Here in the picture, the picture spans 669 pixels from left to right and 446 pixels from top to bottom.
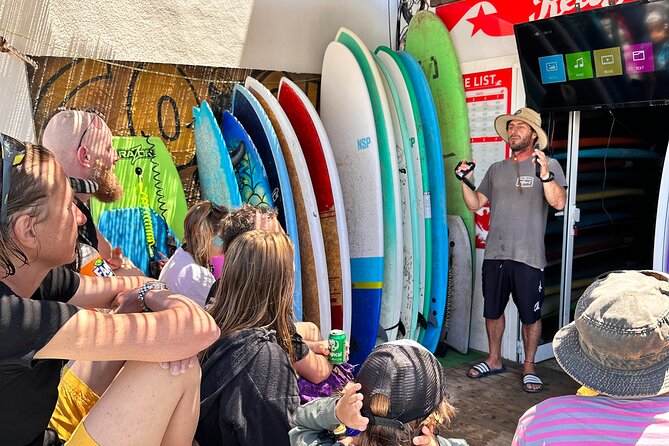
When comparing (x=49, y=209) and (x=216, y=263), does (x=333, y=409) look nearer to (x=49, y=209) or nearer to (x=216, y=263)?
(x=49, y=209)

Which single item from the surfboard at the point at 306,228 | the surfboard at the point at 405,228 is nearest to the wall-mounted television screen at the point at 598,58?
the surfboard at the point at 405,228

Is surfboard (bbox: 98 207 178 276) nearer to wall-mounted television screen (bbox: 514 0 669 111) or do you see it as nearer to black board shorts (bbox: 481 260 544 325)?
black board shorts (bbox: 481 260 544 325)

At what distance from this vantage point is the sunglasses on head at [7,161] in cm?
115

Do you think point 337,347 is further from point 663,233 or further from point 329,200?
point 663,233

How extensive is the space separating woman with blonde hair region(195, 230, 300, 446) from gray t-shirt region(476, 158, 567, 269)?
2115 millimetres

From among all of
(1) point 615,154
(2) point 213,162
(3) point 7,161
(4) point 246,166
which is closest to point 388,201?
(4) point 246,166

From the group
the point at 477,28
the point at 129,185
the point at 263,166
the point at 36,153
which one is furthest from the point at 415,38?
the point at 36,153

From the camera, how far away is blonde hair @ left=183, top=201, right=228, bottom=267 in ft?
8.02

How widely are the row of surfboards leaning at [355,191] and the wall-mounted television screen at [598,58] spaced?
740mm

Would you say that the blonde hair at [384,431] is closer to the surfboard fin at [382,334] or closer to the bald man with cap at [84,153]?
the bald man with cap at [84,153]

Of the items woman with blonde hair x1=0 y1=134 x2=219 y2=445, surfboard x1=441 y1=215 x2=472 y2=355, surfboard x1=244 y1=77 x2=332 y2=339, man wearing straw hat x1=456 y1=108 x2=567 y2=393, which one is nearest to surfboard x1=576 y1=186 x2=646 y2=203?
man wearing straw hat x1=456 y1=108 x2=567 y2=393

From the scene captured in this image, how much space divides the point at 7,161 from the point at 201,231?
1305mm

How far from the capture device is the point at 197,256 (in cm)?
244

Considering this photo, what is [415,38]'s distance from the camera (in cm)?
423
